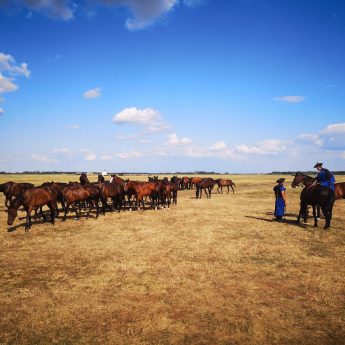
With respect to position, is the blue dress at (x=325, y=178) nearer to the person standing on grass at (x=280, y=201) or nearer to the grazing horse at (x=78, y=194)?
the person standing on grass at (x=280, y=201)

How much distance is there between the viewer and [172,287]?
781 centimetres

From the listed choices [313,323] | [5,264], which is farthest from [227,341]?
[5,264]

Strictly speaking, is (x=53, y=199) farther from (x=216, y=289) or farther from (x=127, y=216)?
(x=216, y=289)

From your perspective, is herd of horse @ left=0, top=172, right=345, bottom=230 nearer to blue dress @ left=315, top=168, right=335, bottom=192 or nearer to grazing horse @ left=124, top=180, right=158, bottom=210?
grazing horse @ left=124, top=180, right=158, bottom=210

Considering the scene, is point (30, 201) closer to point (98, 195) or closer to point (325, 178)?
point (98, 195)

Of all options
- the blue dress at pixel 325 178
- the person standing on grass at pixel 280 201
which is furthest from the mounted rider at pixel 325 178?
the person standing on grass at pixel 280 201

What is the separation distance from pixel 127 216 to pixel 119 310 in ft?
41.5

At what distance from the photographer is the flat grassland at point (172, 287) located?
18.9 feet

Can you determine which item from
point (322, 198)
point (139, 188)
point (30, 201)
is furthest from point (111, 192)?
point (322, 198)

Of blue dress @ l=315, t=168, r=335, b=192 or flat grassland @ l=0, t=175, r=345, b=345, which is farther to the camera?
blue dress @ l=315, t=168, r=335, b=192

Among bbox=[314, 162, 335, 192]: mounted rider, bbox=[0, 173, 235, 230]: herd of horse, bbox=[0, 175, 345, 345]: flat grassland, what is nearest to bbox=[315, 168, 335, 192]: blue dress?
bbox=[314, 162, 335, 192]: mounted rider

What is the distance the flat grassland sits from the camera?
18.9ft

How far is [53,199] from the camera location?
16.3 metres

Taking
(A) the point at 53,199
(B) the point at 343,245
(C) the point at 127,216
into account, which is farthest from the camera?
(C) the point at 127,216
